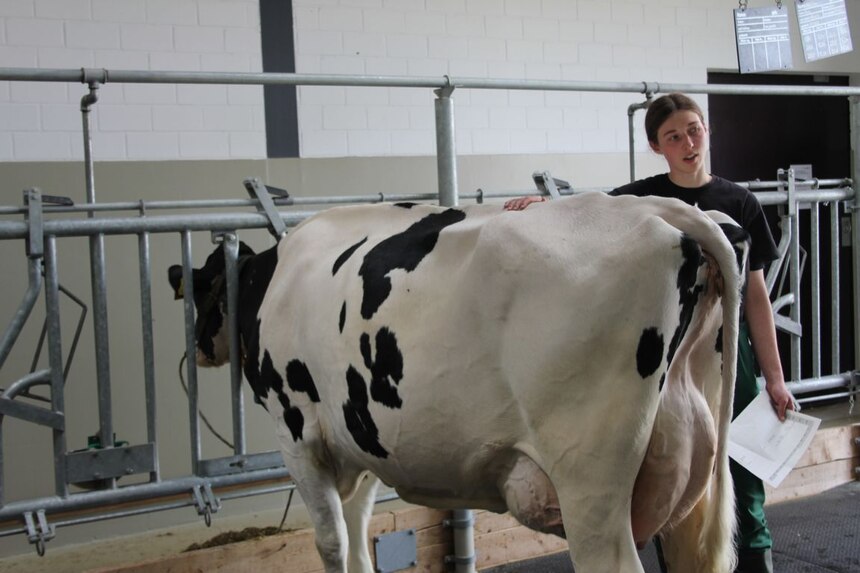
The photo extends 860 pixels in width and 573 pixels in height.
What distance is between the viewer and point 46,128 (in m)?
5.08

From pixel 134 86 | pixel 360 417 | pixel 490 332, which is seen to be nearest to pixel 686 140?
pixel 490 332

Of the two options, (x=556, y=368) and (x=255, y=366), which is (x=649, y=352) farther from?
(x=255, y=366)

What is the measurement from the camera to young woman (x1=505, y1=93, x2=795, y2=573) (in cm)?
315

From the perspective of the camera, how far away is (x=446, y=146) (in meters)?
3.77

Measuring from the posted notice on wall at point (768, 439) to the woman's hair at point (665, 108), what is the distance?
97 centimetres

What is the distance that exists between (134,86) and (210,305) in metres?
2.26

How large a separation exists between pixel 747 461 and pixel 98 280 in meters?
2.22

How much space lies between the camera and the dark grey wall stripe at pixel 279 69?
18.5ft

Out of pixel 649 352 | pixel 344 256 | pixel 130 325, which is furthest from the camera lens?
pixel 130 325

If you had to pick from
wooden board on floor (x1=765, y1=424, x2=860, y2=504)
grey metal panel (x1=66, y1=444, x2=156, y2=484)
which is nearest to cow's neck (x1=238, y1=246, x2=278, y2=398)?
grey metal panel (x1=66, y1=444, x2=156, y2=484)

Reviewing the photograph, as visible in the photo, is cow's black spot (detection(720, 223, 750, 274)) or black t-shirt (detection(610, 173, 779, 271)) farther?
black t-shirt (detection(610, 173, 779, 271))

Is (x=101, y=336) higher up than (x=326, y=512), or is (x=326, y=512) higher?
(x=101, y=336)

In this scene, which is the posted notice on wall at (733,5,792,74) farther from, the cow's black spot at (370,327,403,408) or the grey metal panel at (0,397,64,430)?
the grey metal panel at (0,397,64,430)

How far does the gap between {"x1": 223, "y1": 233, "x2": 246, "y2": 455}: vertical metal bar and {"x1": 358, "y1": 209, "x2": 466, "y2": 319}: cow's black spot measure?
0.93 meters
